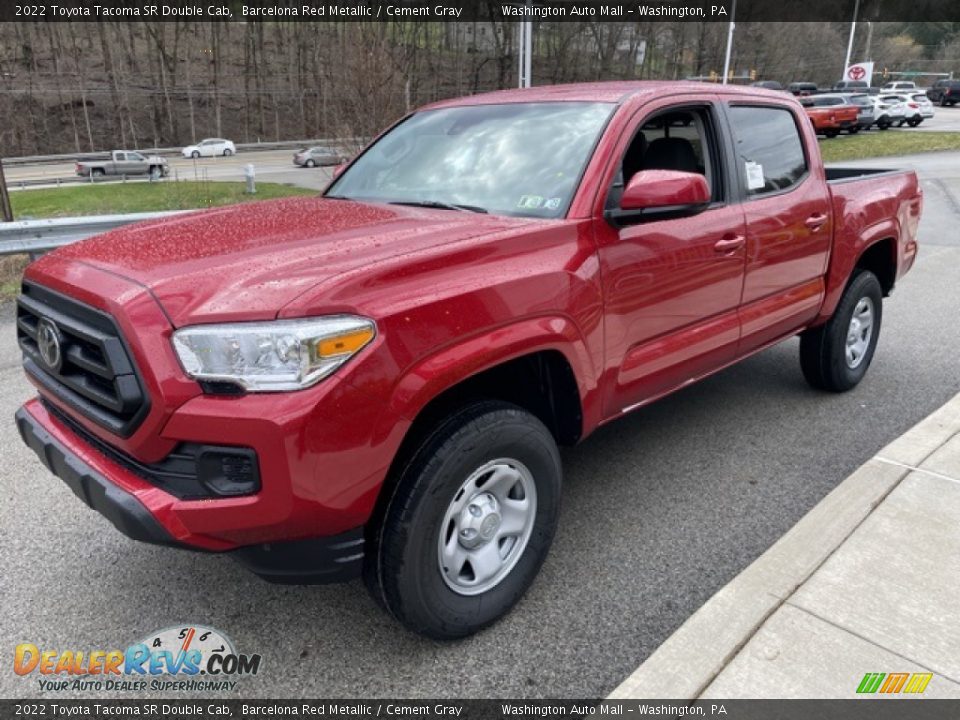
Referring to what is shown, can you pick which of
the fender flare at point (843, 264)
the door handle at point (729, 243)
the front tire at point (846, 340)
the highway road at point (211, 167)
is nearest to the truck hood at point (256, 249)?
the door handle at point (729, 243)

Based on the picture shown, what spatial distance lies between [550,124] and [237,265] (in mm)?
1642

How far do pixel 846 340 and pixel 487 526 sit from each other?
3.28m

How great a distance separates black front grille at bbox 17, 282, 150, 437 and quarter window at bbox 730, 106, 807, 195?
9.81ft

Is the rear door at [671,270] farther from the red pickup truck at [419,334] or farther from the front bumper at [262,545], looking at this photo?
the front bumper at [262,545]

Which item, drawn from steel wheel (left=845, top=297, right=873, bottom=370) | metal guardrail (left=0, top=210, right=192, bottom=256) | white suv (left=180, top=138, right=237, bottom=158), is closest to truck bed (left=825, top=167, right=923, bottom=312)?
steel wheel (left=845, top=297, right=873, bottom=370)

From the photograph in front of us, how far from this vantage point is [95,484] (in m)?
2.19

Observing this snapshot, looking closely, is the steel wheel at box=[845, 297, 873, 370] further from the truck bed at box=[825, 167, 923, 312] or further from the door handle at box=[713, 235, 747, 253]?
the door handle at box=[713, 235, 747, 253]

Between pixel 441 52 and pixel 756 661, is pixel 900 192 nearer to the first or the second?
pixel 756 661

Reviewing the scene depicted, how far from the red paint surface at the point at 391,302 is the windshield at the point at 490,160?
11cm

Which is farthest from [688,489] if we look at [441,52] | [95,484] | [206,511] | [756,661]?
[441,52]

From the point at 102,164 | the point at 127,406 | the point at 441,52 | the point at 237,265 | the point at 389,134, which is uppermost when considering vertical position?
the point at 441,52

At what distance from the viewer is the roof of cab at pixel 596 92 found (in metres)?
3.25

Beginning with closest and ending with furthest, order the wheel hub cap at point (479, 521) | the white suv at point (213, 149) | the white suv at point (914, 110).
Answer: the wheel hub cap at point (479, 521) < the white suv at point (914, 110) < the white suv at point (213, 149)

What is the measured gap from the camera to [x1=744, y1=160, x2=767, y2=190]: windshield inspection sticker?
12.1ft
